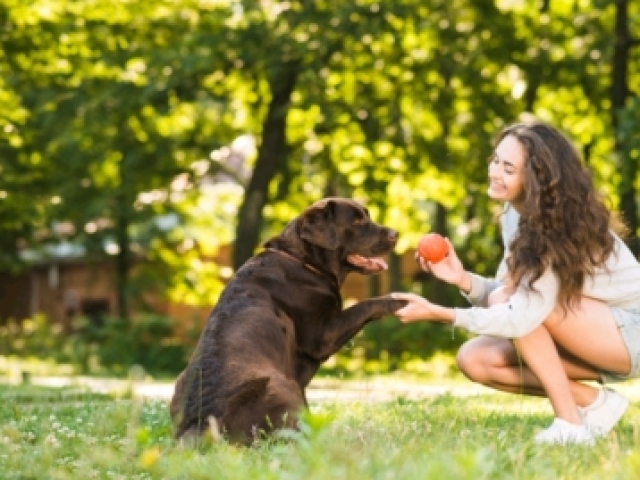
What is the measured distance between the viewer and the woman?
6324mm

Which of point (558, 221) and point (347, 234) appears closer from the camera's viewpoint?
point (558, 221)

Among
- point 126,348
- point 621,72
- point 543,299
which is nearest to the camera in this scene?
point 543,299

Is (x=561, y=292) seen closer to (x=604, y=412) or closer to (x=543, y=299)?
(x=543, y=299)

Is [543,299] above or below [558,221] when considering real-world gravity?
below

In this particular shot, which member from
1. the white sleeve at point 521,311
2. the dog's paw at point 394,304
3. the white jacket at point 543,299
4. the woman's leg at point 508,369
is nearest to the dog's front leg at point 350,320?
the dog's paw at point 394,304

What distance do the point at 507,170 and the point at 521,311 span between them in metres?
0.77

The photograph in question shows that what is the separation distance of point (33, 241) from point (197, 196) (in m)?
4.41

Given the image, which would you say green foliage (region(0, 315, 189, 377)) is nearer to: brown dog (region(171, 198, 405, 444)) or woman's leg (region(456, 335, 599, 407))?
brown dog (region(171, 198, 405, 444))

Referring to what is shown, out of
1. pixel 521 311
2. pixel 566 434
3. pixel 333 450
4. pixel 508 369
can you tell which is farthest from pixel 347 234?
pixel 333 450

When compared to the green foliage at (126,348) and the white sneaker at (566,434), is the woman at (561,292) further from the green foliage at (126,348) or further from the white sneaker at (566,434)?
the green foliage at (126,348)

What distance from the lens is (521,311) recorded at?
6270 millimetres

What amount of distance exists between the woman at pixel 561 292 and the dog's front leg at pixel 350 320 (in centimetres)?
21

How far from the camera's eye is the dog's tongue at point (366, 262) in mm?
7539

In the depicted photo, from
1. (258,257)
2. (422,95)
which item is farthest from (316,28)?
(258,257)
